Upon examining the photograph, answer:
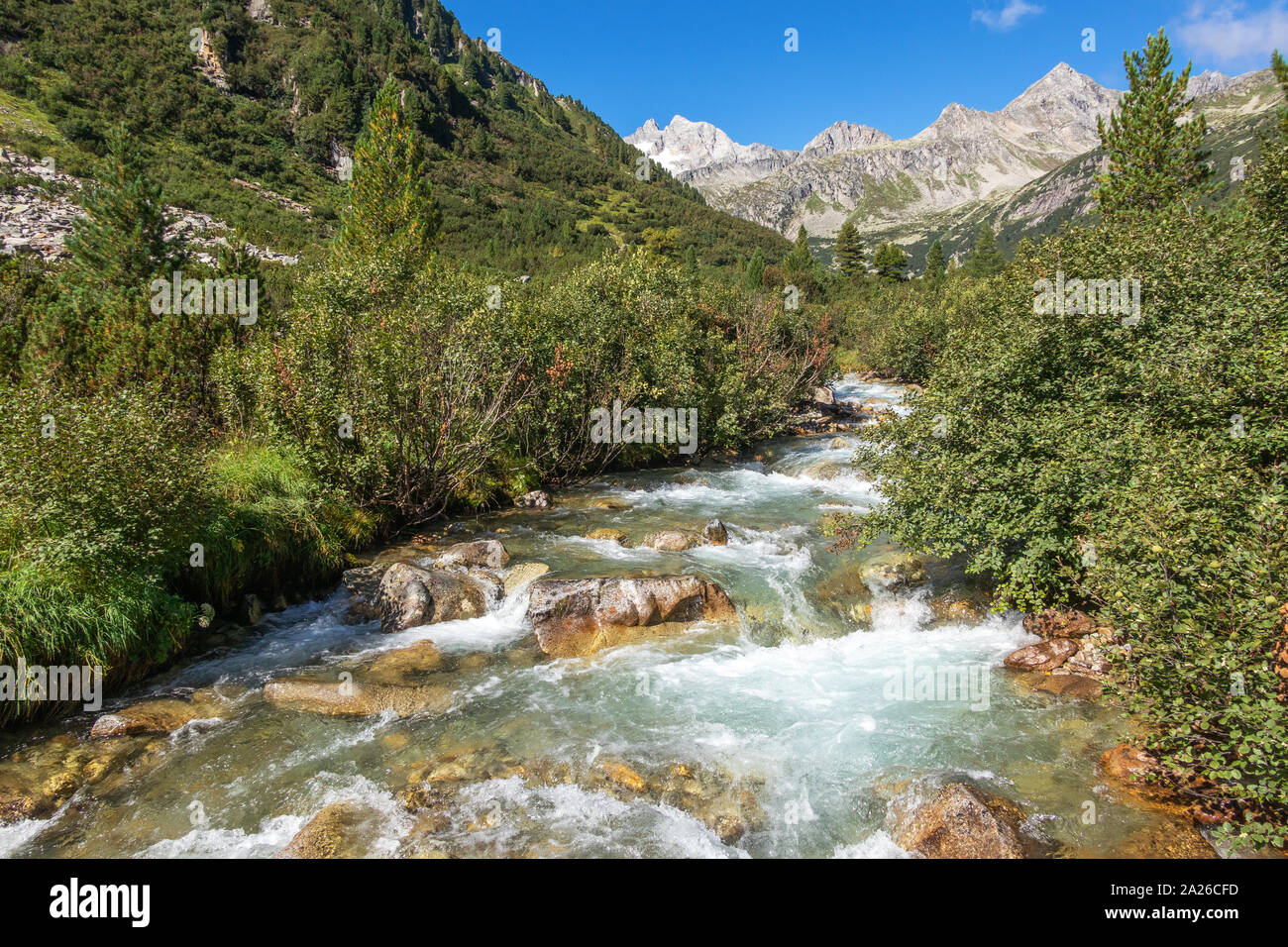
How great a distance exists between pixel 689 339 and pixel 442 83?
194m

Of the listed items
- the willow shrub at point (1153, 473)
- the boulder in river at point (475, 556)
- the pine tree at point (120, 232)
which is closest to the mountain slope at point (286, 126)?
the pine tree at point (120, 232)

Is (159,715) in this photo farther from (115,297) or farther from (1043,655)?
(1043,655)

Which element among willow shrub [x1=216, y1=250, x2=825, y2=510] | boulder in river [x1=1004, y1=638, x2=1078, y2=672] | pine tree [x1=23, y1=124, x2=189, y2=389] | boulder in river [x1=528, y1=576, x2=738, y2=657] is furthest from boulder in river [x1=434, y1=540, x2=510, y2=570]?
boulder in river [x1=1004, y1=638, x2=1078, y2=672]

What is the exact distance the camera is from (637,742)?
33.4ft

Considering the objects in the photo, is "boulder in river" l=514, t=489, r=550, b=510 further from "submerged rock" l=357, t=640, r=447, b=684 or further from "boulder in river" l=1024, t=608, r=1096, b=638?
"boulder in river" l=1024, t=608, r=1096, b=638

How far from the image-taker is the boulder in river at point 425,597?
1412 centimetres

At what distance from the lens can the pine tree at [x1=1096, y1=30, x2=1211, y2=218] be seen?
3550 centimetres

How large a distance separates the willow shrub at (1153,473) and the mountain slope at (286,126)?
52.9 metres

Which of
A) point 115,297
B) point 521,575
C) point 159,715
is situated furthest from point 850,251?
point 159,715

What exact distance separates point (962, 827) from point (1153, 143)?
1847 inches

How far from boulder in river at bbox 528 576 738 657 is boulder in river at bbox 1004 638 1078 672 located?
20.1 ft

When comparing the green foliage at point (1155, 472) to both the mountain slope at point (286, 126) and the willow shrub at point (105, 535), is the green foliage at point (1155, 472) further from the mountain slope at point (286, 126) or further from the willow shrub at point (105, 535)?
the mountain slope at point (286, 126)
